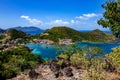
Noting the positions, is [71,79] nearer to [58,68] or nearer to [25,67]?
[58,68]

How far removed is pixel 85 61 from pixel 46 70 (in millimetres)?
9744

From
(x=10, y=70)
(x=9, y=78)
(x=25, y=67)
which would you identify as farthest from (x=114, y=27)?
(x=25, y=67)

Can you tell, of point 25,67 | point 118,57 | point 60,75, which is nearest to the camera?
point 118,57

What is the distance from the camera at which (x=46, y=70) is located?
56469 mm

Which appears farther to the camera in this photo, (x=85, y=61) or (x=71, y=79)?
(x=85, y=61)

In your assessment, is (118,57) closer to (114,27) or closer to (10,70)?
(114,27)

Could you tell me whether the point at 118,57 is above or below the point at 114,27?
below

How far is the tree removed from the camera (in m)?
23.1

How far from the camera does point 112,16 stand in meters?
23.3

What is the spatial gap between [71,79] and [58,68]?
10643 millimetres

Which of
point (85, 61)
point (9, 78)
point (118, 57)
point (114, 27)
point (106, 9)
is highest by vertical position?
point (106, 9)

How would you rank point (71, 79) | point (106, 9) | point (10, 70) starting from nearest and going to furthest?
point (106, 9)
point (71, 79)
point (10, 70)

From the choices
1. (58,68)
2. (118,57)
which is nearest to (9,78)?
(58,68)

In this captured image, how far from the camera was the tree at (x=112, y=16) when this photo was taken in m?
23.1
